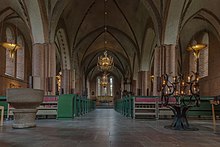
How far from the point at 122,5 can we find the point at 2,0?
8437 mm

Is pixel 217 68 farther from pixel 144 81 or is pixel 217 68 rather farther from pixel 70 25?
pixel 70 25

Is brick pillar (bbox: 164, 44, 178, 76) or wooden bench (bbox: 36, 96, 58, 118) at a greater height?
brick pillar (bbox: 164, 44, 178, 76)

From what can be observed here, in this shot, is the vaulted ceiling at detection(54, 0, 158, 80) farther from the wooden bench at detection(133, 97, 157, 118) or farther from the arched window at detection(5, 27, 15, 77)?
the wooden bench at detection(133, 97, 157, 118)

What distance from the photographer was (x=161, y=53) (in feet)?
44.9

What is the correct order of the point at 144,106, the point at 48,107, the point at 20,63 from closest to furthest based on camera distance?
1. the point at 48,107
2. the point at 144,106
3. the point at 20,63

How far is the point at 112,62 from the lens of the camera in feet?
64.1

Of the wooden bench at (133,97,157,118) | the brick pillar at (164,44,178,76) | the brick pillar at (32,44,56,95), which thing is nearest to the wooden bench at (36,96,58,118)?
the brick pillar at (32,44,56,95)

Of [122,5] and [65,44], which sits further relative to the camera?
[65,44]

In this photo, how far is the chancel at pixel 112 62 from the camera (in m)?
6.53

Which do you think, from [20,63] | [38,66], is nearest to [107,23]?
[20,63]

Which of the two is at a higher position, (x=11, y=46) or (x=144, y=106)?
(x=11, y=46)

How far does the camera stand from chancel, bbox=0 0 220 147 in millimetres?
6527

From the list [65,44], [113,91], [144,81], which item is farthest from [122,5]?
[113,91]

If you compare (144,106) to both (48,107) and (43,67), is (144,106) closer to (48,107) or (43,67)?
(48,107)
